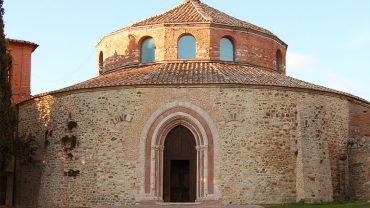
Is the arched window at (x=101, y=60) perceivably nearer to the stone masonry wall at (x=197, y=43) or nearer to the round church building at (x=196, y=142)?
the stone masonry wall at (x=197, y=43)

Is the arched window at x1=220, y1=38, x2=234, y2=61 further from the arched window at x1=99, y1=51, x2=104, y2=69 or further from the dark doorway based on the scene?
the arched window at x1=99, y1=51, x2=104, y2=69

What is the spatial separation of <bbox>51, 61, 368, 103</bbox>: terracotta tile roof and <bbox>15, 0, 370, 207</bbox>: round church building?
0.28 ft

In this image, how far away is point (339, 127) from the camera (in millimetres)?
31203

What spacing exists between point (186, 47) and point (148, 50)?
197 centimetres

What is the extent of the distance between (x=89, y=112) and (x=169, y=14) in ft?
26.7

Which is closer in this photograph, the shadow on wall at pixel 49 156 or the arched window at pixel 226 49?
the shadow on wall at pixel 49 156

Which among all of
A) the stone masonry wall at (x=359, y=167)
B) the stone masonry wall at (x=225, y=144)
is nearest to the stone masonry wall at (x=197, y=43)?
the stone masonry wall at (x=225, y=144)

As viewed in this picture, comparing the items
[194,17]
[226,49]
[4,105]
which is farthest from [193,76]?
[4,105]

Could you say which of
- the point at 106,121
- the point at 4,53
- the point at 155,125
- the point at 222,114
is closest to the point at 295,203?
the point at 222,114

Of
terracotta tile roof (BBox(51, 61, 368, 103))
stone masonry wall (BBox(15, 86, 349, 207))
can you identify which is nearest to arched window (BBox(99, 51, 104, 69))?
terracotta tile roof (BBox(51, 61, 368, 103))

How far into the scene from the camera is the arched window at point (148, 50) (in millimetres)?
34125

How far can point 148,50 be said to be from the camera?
34375 millimetres

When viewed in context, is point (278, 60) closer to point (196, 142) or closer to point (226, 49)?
point (226, 49)

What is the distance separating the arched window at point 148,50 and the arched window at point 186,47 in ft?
4.52
